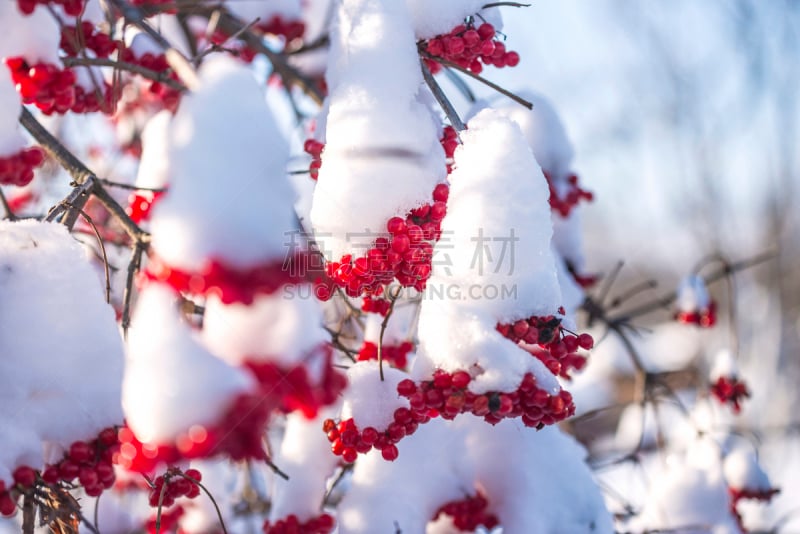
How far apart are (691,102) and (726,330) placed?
3807 mm

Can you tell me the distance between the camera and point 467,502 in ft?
7.20

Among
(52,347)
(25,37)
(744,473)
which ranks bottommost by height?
(744,473)

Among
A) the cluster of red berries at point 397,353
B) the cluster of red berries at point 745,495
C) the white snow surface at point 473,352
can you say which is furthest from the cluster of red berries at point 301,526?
the cluster of red berries at point 745,495

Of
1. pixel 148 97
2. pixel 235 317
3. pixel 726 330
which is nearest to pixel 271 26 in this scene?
pixel 148 97

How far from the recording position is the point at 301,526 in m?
2.17

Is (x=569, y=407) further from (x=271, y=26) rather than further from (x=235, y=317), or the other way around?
(x=271, y=26)

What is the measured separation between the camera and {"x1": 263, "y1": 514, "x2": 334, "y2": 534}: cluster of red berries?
2139 millimetres

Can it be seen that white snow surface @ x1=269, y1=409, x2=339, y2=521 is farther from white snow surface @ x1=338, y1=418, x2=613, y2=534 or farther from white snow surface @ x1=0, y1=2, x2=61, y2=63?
white snow surface @ x1=0, y1=2, x2=61, y2=63

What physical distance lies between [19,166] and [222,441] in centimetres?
152

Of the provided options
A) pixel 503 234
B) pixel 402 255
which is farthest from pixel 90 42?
pixel 503 234

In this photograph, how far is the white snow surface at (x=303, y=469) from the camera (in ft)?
7.32

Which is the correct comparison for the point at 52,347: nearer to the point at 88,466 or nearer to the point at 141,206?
the point at 88,466

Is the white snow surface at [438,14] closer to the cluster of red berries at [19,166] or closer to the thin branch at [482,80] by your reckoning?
the thin branch at [482,80]

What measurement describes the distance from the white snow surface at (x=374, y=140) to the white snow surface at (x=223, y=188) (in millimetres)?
709
